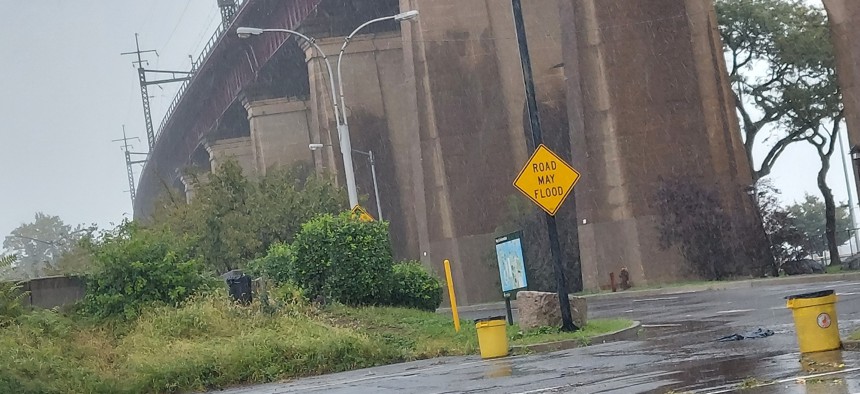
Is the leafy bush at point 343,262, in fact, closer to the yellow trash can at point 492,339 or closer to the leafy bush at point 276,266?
the leafy bush at point 276,266

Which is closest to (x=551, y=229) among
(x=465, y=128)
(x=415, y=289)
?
(x=415, y=289)

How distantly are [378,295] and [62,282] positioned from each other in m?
6.86

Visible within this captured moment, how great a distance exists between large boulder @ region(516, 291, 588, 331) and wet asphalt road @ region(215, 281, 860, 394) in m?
1.44

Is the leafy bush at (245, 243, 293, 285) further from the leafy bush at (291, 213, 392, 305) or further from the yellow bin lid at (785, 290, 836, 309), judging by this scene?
the yellow bin lid at (785, 290, 836, 309)

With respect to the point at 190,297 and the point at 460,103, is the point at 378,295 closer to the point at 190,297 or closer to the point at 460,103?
the point at 190,297

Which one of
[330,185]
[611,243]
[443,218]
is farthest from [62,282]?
[443,218]

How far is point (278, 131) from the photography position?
85.3 metres

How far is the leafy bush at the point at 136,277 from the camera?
2475cm

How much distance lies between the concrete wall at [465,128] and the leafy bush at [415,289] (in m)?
32.0

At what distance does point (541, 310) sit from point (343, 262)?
6.53m

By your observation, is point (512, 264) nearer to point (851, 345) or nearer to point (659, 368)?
point (659, 368)

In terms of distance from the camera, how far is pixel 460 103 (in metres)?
62.8

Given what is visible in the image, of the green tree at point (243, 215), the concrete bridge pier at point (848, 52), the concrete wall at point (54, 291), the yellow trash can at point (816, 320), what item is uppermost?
the concrete bridge pier at point (848, 52)

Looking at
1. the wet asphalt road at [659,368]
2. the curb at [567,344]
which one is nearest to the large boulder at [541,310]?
the curb at [567,344]
